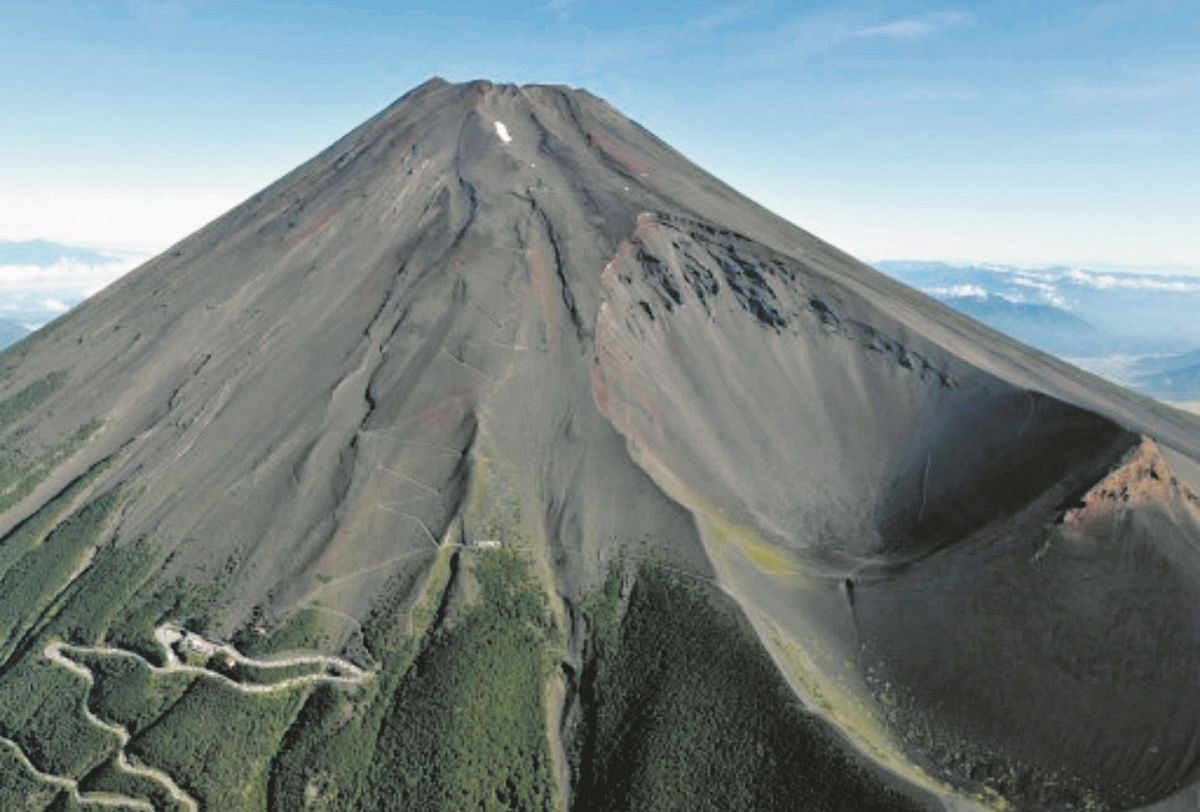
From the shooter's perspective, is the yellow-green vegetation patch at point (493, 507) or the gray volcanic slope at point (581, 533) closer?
the gray volcanic slope at point (581, 533)

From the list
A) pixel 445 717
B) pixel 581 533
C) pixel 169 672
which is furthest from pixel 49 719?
pixel 581 533

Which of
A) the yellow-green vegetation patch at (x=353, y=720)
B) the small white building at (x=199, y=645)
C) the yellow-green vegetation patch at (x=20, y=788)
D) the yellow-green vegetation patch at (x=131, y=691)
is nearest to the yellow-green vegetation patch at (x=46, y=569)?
the yellow-green vegetation patch at (x=131, y=691)

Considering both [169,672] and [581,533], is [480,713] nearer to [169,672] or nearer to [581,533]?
[581,533]

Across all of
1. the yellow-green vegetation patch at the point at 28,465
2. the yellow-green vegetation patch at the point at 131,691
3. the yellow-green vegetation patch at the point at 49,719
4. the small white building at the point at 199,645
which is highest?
the yellow-green vegetation patch at the point at 28,465

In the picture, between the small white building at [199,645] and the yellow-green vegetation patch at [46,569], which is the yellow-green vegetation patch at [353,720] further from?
the yellow-green vegetation patch at [46,569]

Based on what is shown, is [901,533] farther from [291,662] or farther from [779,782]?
[291,662]

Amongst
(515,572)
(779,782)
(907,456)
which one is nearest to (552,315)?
(515,572)
